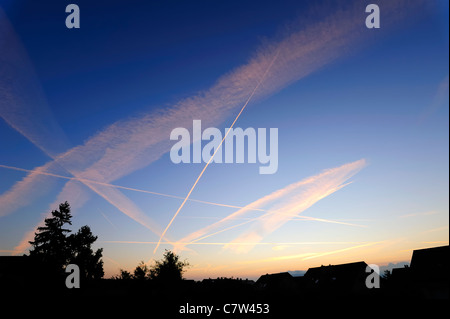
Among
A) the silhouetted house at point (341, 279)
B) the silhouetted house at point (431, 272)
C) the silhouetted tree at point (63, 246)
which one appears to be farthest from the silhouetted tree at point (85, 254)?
the silhouetted house at point (431, 272)

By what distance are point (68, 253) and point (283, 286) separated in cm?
5160

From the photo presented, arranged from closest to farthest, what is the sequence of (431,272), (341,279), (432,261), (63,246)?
(431,272)
(432,261)
(341,279)
(63,246)

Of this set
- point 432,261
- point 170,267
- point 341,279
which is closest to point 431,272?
point 432,261

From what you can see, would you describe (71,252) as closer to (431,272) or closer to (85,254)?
(85,254)

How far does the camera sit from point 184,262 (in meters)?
69.6

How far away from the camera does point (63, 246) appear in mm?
59625

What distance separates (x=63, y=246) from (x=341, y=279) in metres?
61.3

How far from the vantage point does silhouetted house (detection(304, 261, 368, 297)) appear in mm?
43000

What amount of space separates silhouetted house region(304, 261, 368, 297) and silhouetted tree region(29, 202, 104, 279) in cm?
5434

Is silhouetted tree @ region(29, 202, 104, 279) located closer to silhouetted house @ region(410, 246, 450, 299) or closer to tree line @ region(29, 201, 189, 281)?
tree line @ region(29, 201, 189, 281)

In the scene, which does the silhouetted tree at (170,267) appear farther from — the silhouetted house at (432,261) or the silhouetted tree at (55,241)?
the silhouetted house at (432,261)

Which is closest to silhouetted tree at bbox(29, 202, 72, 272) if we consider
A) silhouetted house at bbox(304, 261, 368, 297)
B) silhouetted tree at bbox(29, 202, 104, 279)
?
silhouetted tree at bbox(29, 202, 104, 279)
